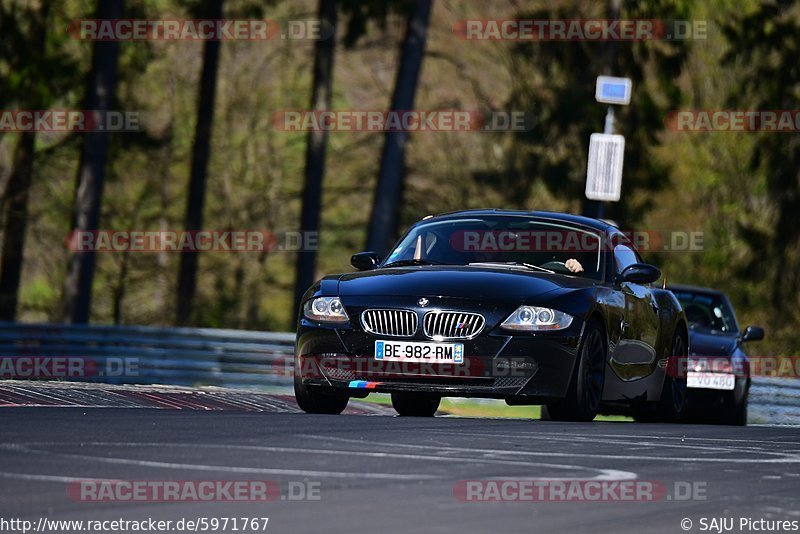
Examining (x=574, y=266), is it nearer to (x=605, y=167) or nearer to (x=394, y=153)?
(x=605, y=167)

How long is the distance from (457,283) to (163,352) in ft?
41.0

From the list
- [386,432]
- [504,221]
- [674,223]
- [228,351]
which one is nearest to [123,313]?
[674,223]

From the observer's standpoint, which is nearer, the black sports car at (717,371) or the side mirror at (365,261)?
the side mirror at (365,261)

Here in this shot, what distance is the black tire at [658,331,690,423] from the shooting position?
14867 millimetres

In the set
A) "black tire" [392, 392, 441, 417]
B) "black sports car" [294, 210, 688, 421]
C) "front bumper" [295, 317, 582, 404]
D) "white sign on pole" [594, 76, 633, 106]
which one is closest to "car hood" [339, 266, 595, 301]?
"black sports car" [294, 210, 688, 421]

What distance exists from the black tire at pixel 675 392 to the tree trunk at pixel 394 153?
52.0ft

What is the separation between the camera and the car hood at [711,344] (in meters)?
18.5

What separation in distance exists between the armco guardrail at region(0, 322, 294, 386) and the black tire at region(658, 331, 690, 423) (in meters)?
9.10

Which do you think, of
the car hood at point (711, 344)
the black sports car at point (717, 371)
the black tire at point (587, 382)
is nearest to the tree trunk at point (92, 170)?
the black sports car at point (717, 371)

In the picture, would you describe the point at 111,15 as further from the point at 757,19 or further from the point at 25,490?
the point at 25,490

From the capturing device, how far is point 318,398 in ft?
42.0

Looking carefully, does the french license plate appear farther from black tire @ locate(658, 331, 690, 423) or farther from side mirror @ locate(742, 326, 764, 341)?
black tire @ locate(658, 331, 690, 423)

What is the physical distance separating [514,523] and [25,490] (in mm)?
1935

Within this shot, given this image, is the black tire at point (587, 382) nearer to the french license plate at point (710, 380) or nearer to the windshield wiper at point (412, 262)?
the windshield wiper at point (412, 262)
